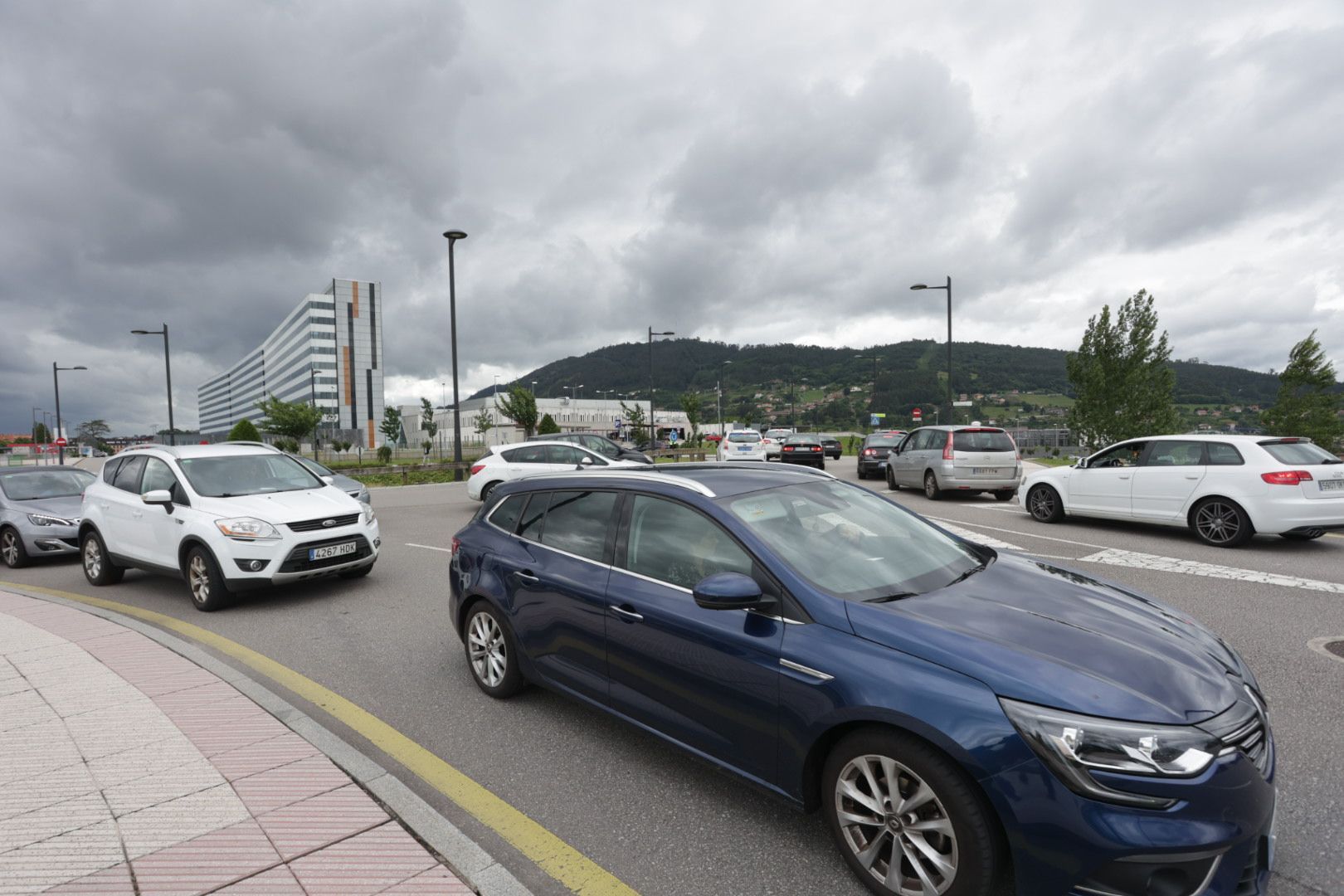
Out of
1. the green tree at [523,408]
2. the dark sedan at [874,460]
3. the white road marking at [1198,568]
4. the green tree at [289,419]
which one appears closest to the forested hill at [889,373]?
the dark sedan at [874,460]

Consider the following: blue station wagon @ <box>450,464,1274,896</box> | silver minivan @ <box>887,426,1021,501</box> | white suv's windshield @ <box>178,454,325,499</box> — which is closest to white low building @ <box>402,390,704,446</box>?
silver minivan @ <box>887,426,1021,501</box>

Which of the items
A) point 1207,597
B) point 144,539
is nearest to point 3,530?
point 144,539

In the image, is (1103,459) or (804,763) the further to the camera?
(1103,459)

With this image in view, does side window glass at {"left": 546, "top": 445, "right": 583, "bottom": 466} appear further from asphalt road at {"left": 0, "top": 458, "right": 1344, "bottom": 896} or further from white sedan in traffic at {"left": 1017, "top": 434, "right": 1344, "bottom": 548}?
white sedan in traffic at {"left": 1017, "top": 434, "right": 1344, "bottom": 548}

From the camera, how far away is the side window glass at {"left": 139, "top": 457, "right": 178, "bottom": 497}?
23.3 feet

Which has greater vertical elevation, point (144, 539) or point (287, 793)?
point (144, 539)

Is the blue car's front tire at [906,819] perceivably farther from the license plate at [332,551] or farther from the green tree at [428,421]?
the green tree at [428,421]

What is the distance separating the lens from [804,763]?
252 cm

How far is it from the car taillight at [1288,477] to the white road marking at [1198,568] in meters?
1.63

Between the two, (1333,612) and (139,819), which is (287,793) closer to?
(139,819)

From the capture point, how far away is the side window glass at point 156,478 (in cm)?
710

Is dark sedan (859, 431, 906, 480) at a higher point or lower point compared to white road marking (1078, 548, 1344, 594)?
higher

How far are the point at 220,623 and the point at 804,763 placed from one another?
580 centimetres

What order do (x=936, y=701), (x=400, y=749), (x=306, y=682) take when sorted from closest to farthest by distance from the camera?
1. (x=936, y=701)
2. (x=400, y=749)
3. (x=306, y=682)
